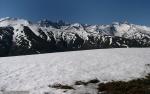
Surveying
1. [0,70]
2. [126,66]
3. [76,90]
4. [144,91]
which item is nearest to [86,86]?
[76,90]

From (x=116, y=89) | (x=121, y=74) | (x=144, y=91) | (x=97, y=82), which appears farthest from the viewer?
(x=121, y=74)

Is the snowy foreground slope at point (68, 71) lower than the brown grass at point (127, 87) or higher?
higher

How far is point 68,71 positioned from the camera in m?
30.8

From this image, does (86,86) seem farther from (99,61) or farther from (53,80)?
(99,61)

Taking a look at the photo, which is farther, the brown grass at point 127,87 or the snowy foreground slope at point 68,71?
the snowy foreground slope at point 68,71

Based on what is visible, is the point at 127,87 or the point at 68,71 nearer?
the point at 127,87

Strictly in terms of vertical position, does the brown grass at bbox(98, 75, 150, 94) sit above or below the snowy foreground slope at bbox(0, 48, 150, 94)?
below

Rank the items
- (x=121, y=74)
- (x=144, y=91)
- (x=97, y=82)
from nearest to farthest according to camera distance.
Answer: (x=144, y=91)
(x=97, y=82)
(x=121, y=74)

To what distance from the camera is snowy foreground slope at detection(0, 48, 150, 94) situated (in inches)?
1035

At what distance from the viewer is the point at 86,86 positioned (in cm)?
2583

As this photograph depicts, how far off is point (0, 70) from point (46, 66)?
5054 millimetres

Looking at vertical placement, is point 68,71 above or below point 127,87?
above

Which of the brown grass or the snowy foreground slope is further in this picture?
the snowy foreground slope

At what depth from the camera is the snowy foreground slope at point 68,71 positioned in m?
26.3
